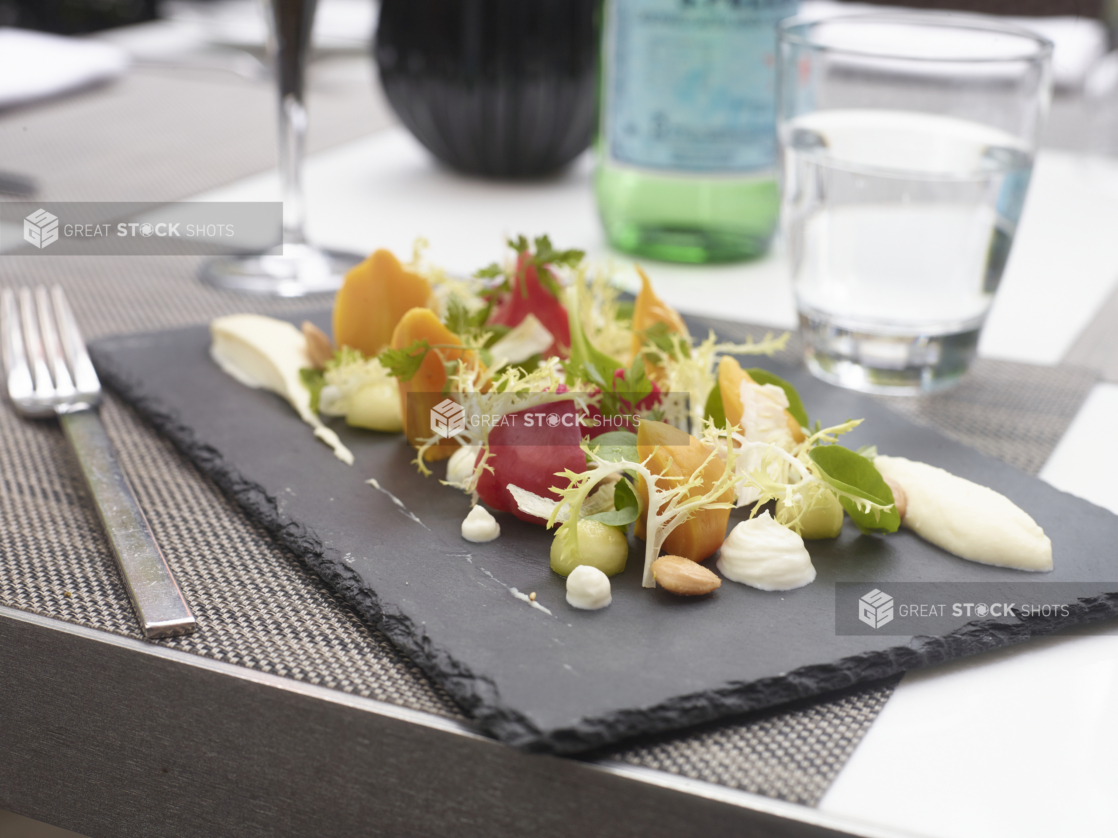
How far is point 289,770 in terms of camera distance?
39 cm

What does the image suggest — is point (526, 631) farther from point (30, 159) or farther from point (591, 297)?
point (30, 159)

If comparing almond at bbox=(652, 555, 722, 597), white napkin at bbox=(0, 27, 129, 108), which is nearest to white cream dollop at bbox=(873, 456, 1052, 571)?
almond at bbox=(652, 555, 722, 597)

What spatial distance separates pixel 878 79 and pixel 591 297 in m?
0.22

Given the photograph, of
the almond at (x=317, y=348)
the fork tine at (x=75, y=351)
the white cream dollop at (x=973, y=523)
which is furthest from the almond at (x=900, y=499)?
the fork tine at (x=75, y=351)

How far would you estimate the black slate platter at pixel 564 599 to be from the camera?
14.0 inches

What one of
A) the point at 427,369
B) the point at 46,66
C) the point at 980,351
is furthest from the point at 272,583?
the point at 46,66

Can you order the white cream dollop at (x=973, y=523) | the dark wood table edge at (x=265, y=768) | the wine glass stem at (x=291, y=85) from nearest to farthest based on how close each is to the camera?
the dark wood table edge at (x=265, y=768), the white cream dollop at (x=973, y=523), the wine glass stem at (x=291, y=85)

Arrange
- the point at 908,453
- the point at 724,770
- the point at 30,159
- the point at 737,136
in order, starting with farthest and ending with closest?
the point at 30,159
the point at 737,136
the point at 908,453
the point at 724,770

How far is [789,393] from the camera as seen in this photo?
0.52 m

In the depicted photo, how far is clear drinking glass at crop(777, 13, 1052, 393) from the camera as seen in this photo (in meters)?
0.64

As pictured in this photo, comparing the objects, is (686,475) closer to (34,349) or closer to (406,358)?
(406,358)

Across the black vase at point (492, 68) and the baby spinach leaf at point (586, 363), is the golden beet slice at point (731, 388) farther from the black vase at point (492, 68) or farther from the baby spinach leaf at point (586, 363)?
the black vase at point (492, 68)

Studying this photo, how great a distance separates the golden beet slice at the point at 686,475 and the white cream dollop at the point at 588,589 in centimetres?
4

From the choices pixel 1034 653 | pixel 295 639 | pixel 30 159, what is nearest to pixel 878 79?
pixel 1034 653
